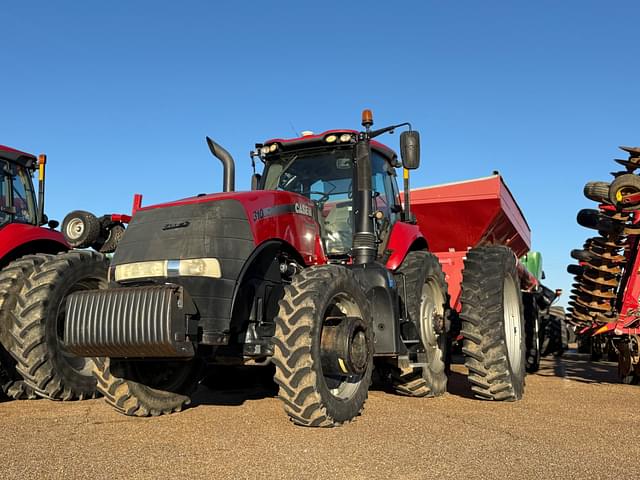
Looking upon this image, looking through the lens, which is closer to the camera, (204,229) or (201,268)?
(201,268)

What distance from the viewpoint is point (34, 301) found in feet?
19.4

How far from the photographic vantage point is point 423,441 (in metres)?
4.27

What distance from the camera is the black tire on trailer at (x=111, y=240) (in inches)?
280

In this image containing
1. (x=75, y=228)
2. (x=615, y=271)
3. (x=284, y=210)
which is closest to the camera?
(x=284, y=210)

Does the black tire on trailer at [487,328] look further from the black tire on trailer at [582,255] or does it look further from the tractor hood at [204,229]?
the black tire on trailer at [582,255]

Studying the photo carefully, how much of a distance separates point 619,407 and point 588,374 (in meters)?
3.65

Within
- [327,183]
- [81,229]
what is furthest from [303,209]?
[81,229]

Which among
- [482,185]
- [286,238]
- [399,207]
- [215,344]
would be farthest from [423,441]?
[482,185]

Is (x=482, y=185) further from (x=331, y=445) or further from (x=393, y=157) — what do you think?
(x=331, y=445)

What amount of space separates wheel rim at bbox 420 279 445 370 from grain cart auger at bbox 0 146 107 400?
3.27 meters

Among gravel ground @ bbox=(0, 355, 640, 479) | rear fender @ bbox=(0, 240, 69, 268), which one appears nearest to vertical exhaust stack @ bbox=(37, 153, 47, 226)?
rear fender @ bbox=(0, 240, 69, 268)

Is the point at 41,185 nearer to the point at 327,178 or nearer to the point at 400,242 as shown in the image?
the point at 327,178

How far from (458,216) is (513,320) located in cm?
152

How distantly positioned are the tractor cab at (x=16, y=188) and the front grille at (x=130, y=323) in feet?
9.92
